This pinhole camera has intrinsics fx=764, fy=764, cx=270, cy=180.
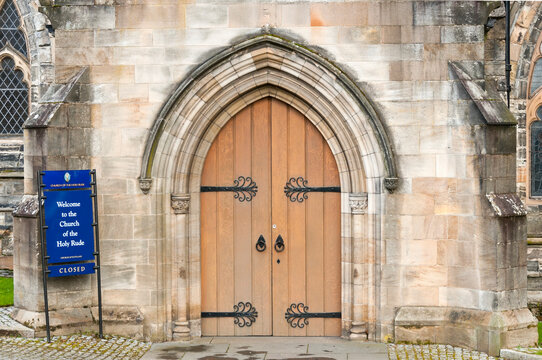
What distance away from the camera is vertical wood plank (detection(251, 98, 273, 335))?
31.9ft

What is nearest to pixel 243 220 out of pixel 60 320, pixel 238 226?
pixel 238 226

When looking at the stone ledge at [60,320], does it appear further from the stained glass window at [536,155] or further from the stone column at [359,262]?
the stained glass window at [536,155]

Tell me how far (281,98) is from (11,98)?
6709 mm

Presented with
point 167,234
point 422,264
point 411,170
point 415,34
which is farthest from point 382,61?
point 167,234

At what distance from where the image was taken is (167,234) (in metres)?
9.50

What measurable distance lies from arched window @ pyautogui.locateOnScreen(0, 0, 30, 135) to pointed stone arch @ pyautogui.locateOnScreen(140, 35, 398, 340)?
5.75 meters

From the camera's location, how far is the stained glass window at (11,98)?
14117mm

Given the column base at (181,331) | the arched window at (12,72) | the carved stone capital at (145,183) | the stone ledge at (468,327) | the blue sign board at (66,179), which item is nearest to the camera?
the stone ledge at (468,327)

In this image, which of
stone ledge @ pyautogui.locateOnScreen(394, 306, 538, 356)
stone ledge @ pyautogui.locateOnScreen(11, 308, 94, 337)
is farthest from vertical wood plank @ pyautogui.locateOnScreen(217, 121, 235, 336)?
stone ledge @ pyautogui.locateOnScreen(394, 306, 538, 356)

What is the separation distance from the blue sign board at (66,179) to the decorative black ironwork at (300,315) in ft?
9.80

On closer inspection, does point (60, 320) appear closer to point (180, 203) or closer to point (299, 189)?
point (180, 203)

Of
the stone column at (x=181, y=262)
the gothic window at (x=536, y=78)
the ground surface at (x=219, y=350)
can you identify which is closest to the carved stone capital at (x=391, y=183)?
the ground surface at (x=219, y=350)

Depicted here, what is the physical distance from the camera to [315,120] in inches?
379

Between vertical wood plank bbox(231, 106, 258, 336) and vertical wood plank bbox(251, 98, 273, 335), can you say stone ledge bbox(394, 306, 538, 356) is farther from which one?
vertical wood plank bbox(231, 106, 258, 336)
